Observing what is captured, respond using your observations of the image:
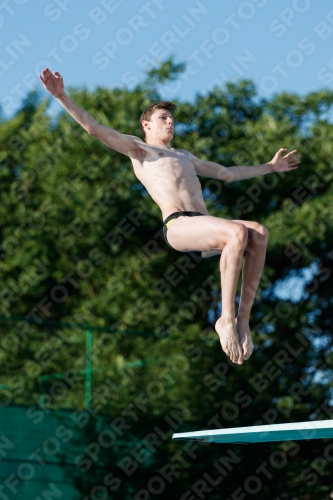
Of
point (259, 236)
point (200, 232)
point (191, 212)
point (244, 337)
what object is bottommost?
point (244, 337)

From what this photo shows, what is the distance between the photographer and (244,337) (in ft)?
15.0

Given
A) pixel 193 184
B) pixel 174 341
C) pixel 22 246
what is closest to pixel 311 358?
pixel 174 341

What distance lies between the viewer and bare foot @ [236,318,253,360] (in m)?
4.53

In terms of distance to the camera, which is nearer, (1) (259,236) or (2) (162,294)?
(1) (259,236)

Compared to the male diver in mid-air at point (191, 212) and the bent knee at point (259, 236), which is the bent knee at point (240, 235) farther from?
the bent knee at point (259, 236)

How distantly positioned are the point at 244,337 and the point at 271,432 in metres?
0.87

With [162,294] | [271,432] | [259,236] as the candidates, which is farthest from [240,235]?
[162,294]

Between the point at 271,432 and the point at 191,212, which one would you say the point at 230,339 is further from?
the point at 271,432

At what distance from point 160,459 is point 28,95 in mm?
7446

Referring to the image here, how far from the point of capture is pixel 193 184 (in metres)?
5.00

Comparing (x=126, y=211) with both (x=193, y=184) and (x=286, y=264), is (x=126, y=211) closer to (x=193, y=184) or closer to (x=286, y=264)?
(x=286, y=264)

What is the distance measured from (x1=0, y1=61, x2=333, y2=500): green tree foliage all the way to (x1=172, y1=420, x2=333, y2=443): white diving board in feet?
10.5

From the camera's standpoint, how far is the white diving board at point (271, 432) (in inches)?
173

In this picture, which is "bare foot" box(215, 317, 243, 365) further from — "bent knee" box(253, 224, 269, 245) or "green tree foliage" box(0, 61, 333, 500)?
"green tree foliage" box(0, 61, 333, 500)
